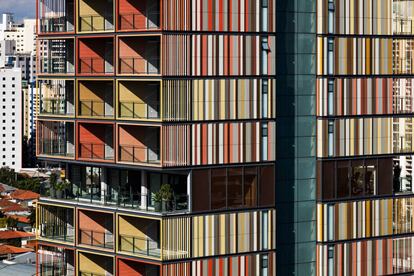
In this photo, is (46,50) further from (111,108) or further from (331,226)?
(331,226)

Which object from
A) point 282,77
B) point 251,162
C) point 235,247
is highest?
point 282,77

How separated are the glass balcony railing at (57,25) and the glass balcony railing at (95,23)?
1.57 meters

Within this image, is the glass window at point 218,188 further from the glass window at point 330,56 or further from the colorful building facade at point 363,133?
the glass window at point 330,56

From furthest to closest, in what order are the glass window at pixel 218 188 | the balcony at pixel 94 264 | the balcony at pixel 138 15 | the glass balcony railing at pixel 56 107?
the glass balcony railing at pixel 56 107
the balcony at pixel 94 264
the balcony at pixel 138 15
the glass window at pixel 218 188

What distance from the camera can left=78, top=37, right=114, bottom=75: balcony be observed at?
54969 mm

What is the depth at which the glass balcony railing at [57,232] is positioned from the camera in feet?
185

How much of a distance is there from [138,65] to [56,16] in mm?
5903

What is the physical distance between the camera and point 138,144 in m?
53.2

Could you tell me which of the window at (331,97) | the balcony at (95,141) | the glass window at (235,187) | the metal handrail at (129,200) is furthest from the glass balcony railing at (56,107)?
the window at (331,97)

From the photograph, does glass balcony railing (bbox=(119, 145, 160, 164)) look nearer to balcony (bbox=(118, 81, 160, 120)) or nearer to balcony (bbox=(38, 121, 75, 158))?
balcony (bbox=(118, 81, 160, 120))

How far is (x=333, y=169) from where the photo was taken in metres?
55.8

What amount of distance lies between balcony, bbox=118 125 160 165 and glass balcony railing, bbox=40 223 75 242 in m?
5.03

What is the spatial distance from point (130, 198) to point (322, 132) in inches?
345

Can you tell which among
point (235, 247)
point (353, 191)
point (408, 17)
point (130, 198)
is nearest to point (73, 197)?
point (130, 198)
